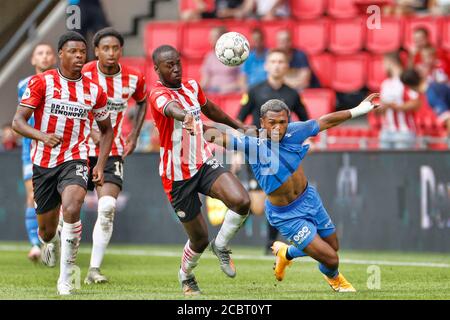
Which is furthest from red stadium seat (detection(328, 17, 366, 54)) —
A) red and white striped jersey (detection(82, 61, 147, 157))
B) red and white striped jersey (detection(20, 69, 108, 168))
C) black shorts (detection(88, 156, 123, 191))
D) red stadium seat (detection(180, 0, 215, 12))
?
red and white striped jersey (detection(20, 69, 108, 168))

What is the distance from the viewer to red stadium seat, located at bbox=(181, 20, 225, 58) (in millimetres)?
19703

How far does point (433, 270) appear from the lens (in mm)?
12273

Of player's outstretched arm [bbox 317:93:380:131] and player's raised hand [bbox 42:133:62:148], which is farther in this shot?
player's outstretched arm [bbox 317:93:380:131]

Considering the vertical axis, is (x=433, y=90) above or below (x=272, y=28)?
below

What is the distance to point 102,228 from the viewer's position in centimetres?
1165

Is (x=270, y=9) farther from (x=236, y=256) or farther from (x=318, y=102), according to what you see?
(x=236, y=256)

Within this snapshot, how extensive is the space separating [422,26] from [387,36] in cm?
65

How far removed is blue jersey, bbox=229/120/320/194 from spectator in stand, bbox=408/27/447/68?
7155 millimetres

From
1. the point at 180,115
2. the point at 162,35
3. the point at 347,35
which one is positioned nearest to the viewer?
the point at 180,115

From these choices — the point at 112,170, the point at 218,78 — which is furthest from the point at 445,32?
the point at 112,170

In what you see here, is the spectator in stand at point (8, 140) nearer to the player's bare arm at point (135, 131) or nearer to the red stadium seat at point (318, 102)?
the red stadium seat at point (318, 102)

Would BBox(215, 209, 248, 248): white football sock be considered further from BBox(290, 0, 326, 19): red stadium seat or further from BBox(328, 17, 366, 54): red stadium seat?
BBox(290, 0, 326, 19): red stadium seat

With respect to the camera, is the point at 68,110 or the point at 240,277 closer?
the point at 68,110

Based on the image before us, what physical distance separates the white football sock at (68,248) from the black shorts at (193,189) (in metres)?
0.92
